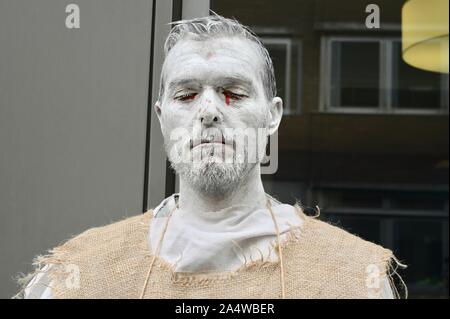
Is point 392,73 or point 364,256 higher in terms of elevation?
point 392,73

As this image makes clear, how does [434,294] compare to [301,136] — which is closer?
[301,136]

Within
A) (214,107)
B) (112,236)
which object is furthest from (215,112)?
(112,236)

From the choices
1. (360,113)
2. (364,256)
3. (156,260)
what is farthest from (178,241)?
(360,113)

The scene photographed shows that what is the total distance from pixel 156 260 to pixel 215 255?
5.5 inches

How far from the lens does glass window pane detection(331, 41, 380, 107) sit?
2.61 meters

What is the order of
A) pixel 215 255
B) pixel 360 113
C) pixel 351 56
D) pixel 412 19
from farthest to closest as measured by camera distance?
pixel 360 113, pixel 351 56, pixel 412 19, pixel 215 255

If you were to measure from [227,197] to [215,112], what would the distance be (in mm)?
181

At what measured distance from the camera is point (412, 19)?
234 cm

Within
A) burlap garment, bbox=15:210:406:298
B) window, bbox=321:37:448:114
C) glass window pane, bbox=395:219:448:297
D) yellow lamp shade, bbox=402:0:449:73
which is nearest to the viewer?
burlap garment, bbox=15:210:406:298

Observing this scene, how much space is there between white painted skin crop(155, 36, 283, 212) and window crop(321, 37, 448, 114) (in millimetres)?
1163

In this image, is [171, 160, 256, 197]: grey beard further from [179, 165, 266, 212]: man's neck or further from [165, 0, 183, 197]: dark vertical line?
[165, 0, 183, 197]: dark vertical line

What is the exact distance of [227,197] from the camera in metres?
1.38

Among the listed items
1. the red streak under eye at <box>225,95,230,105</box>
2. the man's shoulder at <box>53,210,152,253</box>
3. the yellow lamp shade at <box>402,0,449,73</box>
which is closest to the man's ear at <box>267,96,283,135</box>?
the red streak under eye at <box>225,95,230,105</box>

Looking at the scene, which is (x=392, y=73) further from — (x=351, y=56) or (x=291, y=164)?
(x=291, y=164)
